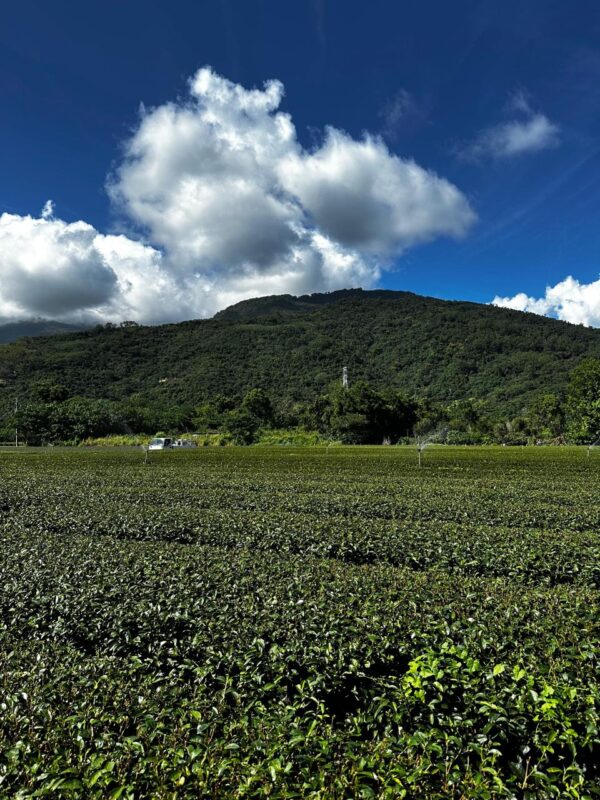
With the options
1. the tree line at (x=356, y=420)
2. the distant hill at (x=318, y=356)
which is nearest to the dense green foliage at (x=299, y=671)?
the tree line at (x=356, y=420)

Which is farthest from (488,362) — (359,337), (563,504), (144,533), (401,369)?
(144,533)

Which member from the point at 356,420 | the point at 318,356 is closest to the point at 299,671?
the point at 356,420

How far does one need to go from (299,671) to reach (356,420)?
6152 cm

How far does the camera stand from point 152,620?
479cm

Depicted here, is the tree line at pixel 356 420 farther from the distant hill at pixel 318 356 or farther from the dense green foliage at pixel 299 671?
the dense green foliage at pixel 299 671

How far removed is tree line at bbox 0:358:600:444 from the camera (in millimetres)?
60250

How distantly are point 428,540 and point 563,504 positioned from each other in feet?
26.1

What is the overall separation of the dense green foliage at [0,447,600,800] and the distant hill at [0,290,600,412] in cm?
9345

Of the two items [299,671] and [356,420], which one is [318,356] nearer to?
[356,420]

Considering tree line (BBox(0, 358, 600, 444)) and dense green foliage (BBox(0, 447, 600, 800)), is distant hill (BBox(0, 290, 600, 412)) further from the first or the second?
dense green foliage (BBox(0, 447, 600, 800))

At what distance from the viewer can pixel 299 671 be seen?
13.3ft

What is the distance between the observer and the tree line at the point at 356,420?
198ft

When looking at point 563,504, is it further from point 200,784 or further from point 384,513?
point 200,784

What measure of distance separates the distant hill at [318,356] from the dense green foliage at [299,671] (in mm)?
93454
